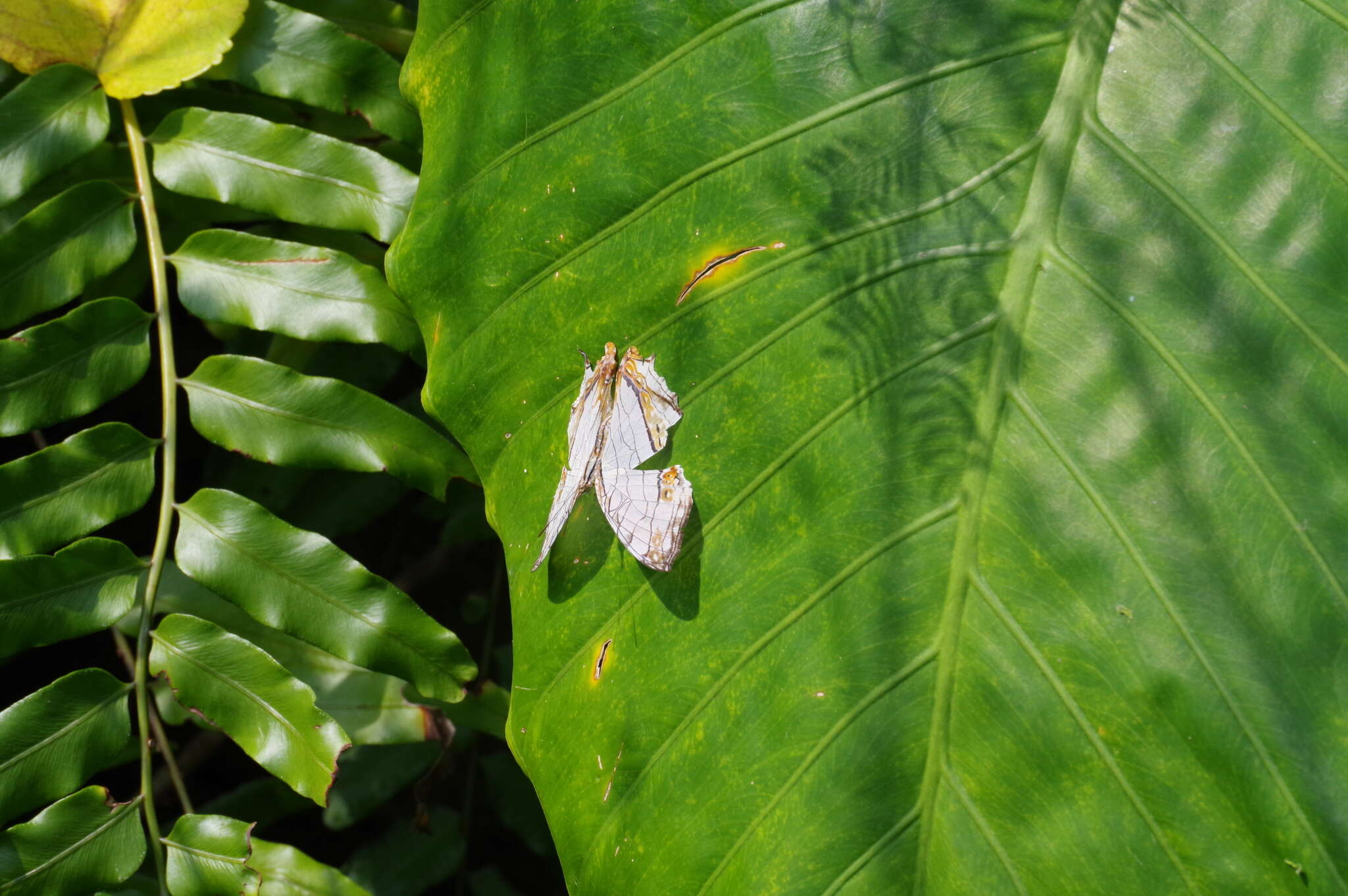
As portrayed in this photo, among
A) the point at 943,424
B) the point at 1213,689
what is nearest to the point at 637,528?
the point at 943,424

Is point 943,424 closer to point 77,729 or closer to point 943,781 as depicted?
point 943,781

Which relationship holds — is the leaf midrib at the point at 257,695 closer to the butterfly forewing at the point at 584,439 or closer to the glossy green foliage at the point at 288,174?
the butterfly forewing at the point at 584,439

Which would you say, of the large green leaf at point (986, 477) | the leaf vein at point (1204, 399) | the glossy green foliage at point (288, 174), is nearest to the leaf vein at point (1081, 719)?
the large green leaf at point (986, 477)

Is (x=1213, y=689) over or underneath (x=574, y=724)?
over

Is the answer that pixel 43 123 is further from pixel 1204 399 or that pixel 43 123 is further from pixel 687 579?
pixel 1204 399

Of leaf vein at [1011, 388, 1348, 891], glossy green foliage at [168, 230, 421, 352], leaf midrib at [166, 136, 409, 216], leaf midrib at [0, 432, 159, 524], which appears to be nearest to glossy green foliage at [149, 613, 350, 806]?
leaf midrib at [0, 432, 159, 524]

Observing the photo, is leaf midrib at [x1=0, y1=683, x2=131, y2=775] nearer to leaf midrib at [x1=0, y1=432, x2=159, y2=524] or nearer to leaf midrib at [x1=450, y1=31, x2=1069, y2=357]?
leaf midrib at [x1=0, y1=432, x2=159, y2=524]
